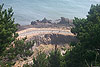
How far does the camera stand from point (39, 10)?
10638 centimetres

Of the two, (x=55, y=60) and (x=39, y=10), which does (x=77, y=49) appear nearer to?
(x=55, y=60)

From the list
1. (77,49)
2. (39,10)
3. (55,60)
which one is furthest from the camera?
(39,10)

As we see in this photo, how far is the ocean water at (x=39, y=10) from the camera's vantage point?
3656 inches

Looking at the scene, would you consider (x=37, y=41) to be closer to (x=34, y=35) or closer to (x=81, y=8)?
(x=34, y=35)

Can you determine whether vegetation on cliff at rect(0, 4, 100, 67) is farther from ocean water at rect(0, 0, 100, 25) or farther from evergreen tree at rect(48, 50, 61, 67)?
ocean water at rect(0, 0, 100, 25)

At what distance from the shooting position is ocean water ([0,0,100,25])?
3656 inches

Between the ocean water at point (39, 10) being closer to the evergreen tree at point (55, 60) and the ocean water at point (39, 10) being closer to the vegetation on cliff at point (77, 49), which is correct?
the vegetation on cliff at point (77, 49)

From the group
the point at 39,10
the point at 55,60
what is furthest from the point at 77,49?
the point at 39,10

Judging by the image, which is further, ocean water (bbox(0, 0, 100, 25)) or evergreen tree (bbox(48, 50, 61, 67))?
ocean water (bbox(0, 0, 100, 25))

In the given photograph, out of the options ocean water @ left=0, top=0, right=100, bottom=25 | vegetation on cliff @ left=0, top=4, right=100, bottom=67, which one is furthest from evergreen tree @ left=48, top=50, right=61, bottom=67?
ocean water @ left=0, top=0, right=100, bottom=25

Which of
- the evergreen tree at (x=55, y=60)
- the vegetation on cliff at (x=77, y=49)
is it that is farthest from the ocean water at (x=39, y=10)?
the evergreen tree at (x=55, y=60)

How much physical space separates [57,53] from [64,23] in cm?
4211

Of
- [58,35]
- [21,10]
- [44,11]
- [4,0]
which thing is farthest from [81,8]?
[58,35]

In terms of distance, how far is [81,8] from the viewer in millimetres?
120812
